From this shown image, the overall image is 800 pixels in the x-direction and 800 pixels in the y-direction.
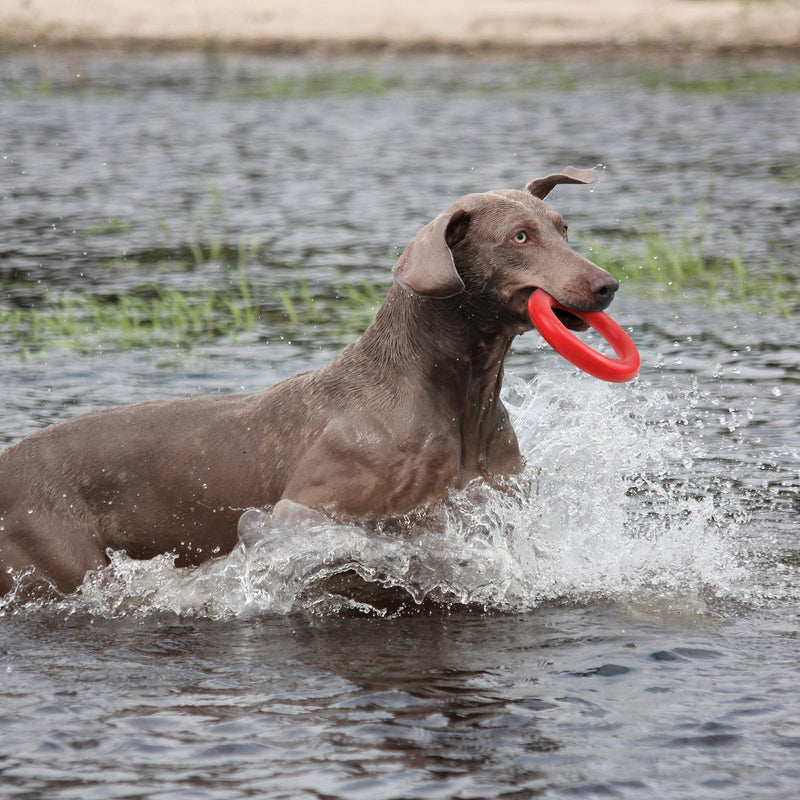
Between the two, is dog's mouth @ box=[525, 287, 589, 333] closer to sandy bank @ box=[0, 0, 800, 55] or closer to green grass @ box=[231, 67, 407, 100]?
green grass @ box=[231, 67, 407, 100]

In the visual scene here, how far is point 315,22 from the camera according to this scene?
115 feet

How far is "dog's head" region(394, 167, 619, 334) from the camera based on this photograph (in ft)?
19.9

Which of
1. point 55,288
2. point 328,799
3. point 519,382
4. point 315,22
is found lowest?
point 328,799

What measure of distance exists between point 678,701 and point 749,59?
26.8m

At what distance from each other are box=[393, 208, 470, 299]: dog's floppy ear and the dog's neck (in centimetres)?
34

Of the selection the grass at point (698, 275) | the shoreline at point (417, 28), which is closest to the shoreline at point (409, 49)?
the shoreline at point (417, 28)

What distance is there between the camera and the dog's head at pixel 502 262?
6.08 metres

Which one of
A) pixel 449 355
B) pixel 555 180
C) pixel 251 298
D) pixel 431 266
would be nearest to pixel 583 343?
pixel 449 355

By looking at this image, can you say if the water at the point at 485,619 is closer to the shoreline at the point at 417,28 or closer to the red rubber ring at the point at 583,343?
the red rubber ring at the point at 583,343

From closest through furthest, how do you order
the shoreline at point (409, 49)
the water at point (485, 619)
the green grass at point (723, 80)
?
the water at point (485, 619) → the green grass at point (723, 80) → the shoreline at point (409, 49)

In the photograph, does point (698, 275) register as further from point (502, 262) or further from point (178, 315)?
point (502, 262)

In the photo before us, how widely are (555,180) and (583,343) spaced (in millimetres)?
1044

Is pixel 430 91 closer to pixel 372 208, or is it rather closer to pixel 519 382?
pixel 372 208

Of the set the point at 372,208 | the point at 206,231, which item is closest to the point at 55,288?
the point at 206,231
